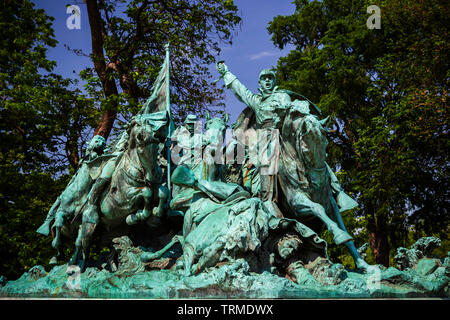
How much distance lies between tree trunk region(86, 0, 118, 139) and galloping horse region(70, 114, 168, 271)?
690 cm

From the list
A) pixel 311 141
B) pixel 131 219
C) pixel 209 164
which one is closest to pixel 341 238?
pixel 311 141

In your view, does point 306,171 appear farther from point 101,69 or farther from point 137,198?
point 101,69

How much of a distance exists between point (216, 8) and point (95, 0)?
155 inches

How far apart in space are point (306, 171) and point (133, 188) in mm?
2581

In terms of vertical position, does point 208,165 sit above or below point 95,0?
below

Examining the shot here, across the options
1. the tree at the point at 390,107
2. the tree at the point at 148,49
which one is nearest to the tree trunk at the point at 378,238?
the tree at the point at 390,107

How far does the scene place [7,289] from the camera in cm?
684

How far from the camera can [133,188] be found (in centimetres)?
686

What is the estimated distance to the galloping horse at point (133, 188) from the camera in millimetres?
6625

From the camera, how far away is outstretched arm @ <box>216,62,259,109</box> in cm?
828

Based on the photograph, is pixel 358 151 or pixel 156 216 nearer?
pixel 156 216

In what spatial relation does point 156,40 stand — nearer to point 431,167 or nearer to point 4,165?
point 4,165

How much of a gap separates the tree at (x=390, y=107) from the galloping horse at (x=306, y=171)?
7411 mm

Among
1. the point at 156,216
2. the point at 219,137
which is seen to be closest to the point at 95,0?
the point at 219,137
